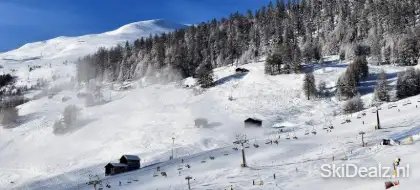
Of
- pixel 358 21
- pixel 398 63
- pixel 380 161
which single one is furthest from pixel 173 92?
pixel 380 161

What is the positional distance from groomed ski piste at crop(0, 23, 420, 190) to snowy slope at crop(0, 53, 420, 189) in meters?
0.24

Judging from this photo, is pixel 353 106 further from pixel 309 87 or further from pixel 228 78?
pixel 228 78

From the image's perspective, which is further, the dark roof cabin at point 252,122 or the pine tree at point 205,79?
the pine tree at point 205,79

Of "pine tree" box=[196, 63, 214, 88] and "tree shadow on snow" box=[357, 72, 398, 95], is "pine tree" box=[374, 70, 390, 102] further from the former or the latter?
"pine tree" box=[196, 63, 214, 88]

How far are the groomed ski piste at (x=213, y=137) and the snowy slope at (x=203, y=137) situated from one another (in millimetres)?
235

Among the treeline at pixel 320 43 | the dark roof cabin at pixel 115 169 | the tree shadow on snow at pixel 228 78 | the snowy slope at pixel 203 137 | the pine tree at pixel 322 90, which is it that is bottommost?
the dark roof cabin at pixel 115 169

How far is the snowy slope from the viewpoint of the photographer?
60562mm

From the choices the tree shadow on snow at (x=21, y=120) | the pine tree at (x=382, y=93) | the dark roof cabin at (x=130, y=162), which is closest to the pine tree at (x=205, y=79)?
the tree shadow on snow at (x=21, y=120)

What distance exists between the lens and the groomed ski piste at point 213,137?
194 feet

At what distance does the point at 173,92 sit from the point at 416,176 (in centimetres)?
11173

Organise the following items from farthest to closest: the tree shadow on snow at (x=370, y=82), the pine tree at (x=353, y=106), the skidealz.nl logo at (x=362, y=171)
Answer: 1. the tree shadow on snow at (x=370, y=82)
2. the pine tree at (x=353, y=106)
3. the skidealz.nl logo at (x=362, y=171)

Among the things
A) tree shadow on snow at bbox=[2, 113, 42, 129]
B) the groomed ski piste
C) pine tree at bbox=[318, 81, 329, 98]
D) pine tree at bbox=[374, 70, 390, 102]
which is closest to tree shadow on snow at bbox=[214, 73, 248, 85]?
the groomed ski piste

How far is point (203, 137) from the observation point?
99625 millimetres

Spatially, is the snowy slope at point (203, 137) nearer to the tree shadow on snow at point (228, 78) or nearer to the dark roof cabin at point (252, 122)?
the tree shadow on snow at point (228, 78)
